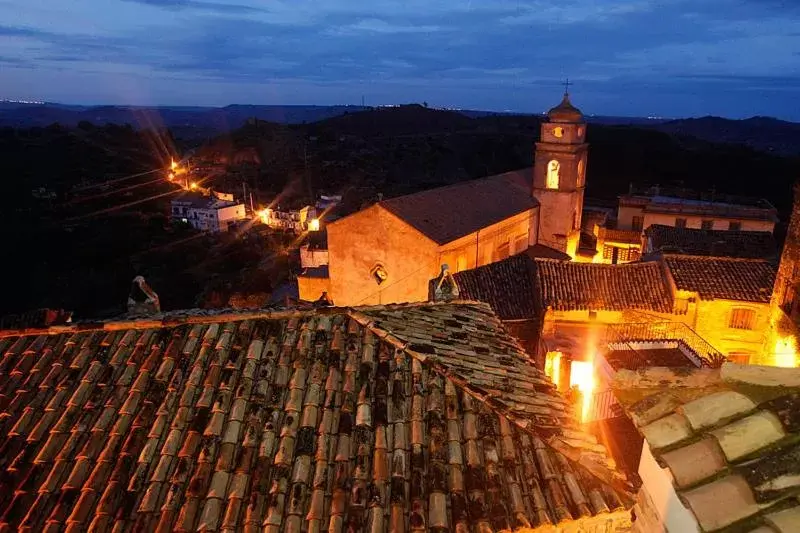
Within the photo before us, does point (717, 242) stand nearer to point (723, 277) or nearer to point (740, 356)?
point (723, 277)

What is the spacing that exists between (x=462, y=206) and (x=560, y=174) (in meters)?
8.00

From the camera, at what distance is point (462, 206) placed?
25891 millimetres

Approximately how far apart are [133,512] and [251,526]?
1.05 meters

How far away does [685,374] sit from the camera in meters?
3.09

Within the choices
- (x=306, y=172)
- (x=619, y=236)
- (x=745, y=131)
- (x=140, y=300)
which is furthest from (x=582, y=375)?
(x=745, y=131)

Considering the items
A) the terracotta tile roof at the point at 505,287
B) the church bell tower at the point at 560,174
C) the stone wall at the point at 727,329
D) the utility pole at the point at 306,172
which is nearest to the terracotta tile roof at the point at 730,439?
the terracotta tile roof at the point at 505,287

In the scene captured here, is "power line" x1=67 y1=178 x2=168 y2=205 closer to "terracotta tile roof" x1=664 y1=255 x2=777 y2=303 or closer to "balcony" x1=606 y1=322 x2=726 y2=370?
"balcony" x1=606 y1=322 x2=726 y2=370

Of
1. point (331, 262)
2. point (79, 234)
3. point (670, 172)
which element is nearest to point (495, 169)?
point (670, 172)

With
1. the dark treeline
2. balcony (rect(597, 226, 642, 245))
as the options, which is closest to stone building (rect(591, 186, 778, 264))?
balcony (rect(597, 226, 642, 245))

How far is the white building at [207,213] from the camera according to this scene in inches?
2260

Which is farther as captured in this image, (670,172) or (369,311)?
(670,172)

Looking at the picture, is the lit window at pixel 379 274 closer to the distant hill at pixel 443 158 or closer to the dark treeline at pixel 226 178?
the dark treeline at pixel 226 178

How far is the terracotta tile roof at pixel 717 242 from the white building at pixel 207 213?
44.7 m

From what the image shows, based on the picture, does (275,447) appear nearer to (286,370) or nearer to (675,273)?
(286,370)
